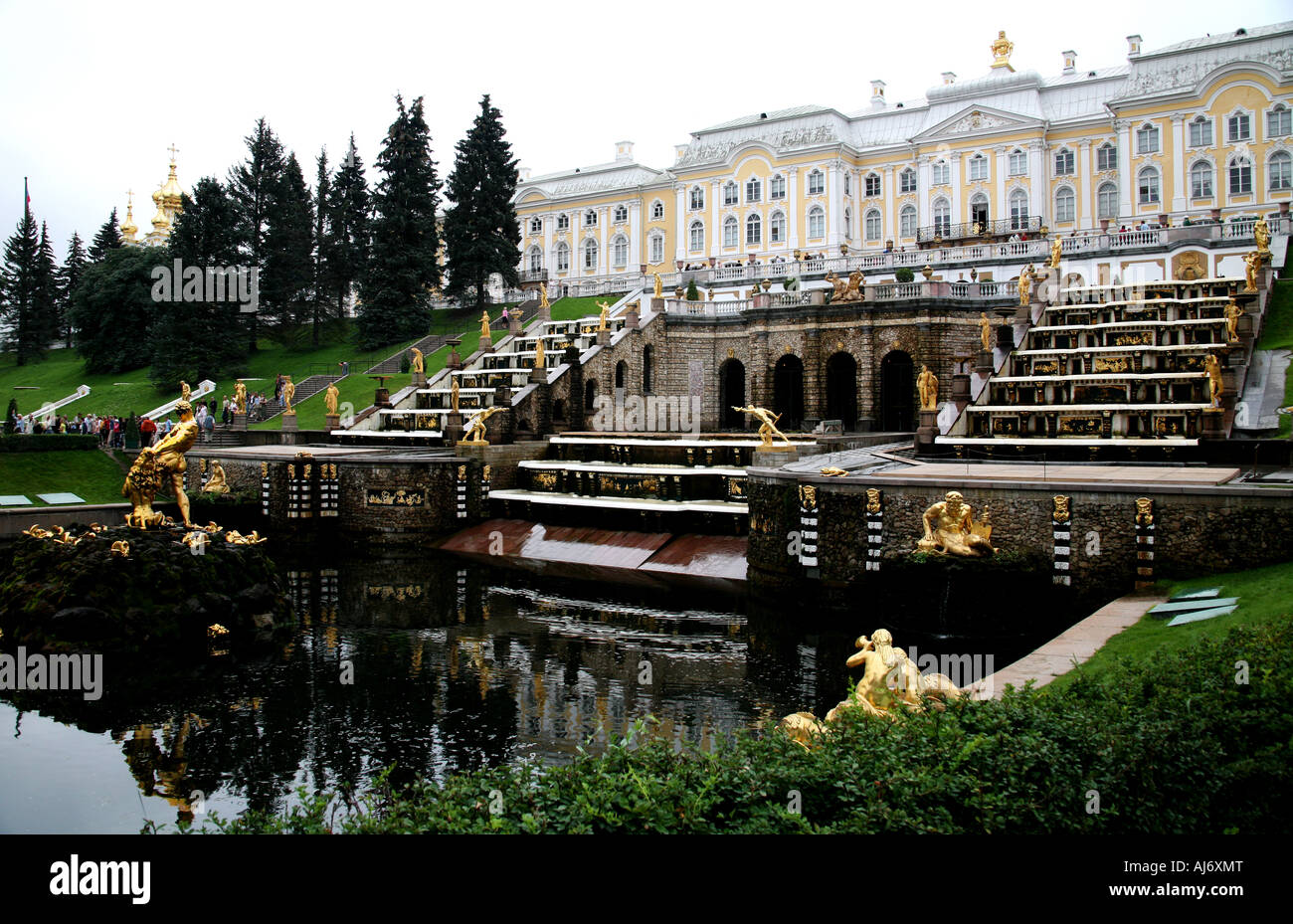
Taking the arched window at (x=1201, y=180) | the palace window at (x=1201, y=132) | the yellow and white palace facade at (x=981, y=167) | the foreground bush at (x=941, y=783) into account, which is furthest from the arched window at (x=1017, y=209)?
the foreground bush at (x=941, y=783)

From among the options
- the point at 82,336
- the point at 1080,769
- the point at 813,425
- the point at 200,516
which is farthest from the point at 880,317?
the point at 82,336

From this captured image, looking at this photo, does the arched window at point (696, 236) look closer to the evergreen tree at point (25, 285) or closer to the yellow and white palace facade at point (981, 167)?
the yellow and white palace facade at point (981, 167)

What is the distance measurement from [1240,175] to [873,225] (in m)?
22.3

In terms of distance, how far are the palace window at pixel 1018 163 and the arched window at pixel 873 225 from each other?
9.44 meters

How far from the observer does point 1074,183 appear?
197 feet

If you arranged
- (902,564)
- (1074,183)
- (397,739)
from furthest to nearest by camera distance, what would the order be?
(1074,183) → (902,564) → (397,739)

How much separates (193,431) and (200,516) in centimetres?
1184

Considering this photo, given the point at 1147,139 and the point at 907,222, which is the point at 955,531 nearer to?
the point at 1147,139

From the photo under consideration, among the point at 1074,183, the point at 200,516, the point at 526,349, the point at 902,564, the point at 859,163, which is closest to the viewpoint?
the point at 902,564

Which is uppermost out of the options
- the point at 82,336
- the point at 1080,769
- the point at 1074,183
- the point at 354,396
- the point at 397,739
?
the point at 1074,183

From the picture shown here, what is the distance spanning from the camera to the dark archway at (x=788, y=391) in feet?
145

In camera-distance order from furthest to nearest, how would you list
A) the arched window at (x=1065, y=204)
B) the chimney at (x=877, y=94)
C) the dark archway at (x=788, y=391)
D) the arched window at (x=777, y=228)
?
the chimney at (x=877, y=94) < the arched window at (x=777, y=228) < the arched window at (x=1065, y=204) < the dark archway at (x=788, y=391)

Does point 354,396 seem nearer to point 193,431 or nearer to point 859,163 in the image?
point 193,431

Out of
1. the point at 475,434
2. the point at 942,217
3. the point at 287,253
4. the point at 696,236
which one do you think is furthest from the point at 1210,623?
the point at 287,253
